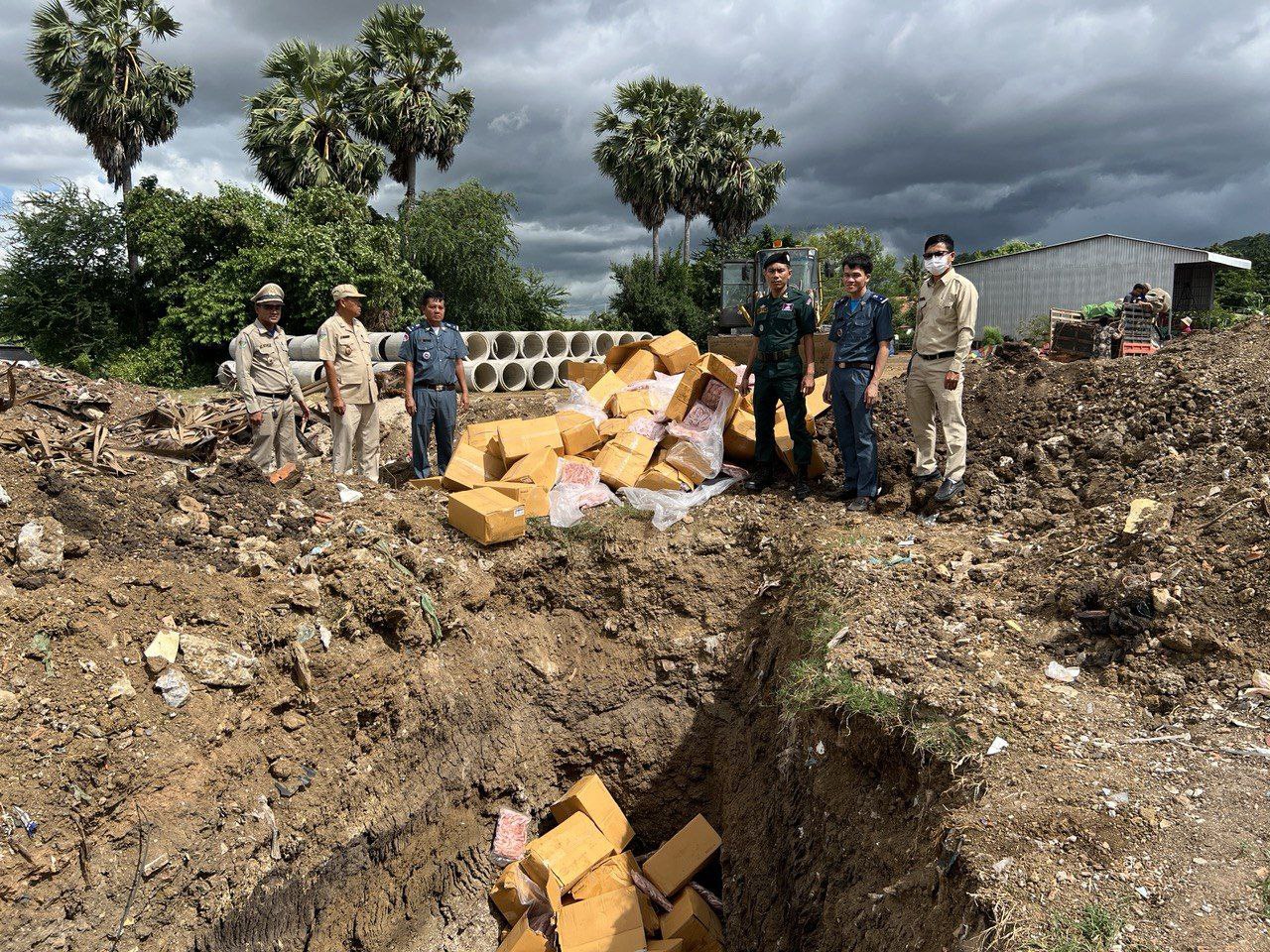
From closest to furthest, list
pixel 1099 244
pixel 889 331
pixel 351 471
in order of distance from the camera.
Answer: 1. pixel 889 331
2. pixel 351 471
3. pixel 1099 244

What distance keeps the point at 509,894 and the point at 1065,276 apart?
22670 millimetres

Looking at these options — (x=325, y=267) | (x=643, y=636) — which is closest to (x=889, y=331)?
(x=643, y=636)

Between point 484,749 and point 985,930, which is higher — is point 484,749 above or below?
below

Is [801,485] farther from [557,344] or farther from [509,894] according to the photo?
[557,344]

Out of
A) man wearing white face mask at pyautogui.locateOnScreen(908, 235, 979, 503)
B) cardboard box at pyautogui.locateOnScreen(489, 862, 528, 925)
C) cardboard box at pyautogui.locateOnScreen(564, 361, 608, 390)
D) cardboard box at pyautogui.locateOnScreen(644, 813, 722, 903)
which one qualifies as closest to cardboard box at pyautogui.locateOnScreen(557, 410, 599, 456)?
cardboard box at pyautogui.locateOnScreen(564, 361, 608, 390)

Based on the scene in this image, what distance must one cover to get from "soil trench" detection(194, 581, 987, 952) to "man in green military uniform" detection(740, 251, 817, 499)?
1.51 metres

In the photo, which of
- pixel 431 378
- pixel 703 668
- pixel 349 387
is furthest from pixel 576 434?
pixel 703 668

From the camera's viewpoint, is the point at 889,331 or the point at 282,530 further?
the point at 889,331

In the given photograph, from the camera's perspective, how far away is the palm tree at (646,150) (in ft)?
84.5

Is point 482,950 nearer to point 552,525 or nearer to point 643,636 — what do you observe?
point 643,636

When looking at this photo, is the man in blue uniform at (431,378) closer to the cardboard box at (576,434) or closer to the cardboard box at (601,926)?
the cardboard box at (576,434)

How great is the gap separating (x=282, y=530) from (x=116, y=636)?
1.18 m

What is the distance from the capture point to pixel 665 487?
5680 mm

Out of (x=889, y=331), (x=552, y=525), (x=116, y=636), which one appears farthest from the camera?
(x=552, y=525)
